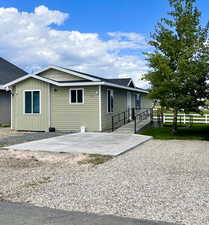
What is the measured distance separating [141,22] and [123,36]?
5696 mm

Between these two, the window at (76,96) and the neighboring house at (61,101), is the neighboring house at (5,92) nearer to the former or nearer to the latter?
the neighboring house at (61,101)

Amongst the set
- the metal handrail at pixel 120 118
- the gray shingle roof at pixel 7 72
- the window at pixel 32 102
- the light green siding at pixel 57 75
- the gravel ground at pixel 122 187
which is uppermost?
the gray shingle roof at pixel 7 72

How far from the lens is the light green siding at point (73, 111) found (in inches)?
599

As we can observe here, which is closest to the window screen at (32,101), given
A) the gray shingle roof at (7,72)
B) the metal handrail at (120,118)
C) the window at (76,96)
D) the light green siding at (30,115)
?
the light green siding at (30,115)

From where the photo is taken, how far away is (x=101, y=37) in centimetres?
2464

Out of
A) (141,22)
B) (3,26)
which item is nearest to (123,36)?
(141,22)

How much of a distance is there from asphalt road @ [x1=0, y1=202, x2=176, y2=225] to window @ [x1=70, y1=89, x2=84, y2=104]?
11713 millimetres

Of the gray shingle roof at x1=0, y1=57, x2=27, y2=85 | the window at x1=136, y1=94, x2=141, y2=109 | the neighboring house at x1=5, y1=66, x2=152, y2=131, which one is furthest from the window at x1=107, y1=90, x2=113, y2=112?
the gray shingle roof at x1=0, y1=57, x2=27, y2=85

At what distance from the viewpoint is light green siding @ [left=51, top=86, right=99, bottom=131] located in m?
15.2

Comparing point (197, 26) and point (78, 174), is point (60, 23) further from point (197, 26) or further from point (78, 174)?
point (78, 174)

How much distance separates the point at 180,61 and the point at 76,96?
619cm

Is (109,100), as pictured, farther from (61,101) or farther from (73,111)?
(61,101)

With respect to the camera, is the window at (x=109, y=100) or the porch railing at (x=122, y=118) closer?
the window at (x=109, y=100)

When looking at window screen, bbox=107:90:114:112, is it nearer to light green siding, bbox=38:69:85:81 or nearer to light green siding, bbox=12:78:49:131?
light green siding, bbox=38:69:85:81
